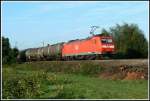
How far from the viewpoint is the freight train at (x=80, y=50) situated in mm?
35875

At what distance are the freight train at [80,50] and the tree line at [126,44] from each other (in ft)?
8.23

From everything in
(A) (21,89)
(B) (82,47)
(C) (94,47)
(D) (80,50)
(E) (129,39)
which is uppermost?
(E) (129,39)

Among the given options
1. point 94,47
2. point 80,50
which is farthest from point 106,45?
point 80,50

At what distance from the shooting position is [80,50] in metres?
38.5

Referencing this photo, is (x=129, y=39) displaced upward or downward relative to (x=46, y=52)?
upward

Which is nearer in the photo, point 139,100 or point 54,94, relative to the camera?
point 139,100

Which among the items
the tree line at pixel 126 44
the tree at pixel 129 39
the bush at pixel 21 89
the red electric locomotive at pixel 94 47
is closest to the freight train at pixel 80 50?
the red electric locomotive at pixel 94 47

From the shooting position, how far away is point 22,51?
183ft

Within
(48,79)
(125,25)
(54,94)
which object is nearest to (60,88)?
(54,94)

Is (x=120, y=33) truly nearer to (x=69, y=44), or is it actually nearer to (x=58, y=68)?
(x=69, y=44)

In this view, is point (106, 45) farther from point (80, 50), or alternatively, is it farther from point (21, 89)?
point (21, 89)

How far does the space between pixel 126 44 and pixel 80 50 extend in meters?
13.1

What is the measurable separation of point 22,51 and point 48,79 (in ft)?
132

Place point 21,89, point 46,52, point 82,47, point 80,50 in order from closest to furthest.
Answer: point 21,89 < point 82,47 < point 80,50 < point 46,52
